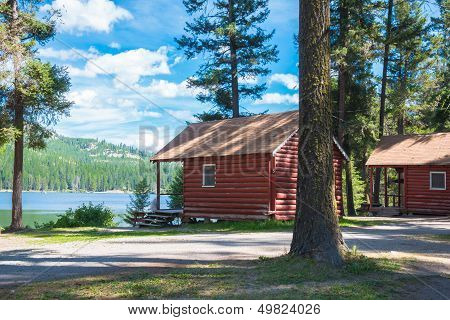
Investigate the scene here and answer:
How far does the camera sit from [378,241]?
14.4m

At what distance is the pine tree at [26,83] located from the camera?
20.8 m

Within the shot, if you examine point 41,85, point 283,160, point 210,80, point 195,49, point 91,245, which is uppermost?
point 195,49

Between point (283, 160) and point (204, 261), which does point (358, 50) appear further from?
point (204, 261)

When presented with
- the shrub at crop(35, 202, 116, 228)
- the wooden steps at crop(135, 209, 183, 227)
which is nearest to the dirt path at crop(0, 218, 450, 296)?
the wooden steps at crop(135, 209, 183, 227)

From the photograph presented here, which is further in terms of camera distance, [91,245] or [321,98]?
[91,245]

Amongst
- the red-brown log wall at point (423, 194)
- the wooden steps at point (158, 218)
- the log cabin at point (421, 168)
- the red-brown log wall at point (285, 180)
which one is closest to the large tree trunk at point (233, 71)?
the log cabin at point (421, 168)

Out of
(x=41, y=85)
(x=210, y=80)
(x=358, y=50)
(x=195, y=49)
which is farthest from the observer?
(x=195, y=49)

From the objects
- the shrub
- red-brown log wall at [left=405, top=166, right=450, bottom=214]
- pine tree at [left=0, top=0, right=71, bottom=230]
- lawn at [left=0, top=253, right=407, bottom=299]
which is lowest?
the shrub

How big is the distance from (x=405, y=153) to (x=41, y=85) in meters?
23.4

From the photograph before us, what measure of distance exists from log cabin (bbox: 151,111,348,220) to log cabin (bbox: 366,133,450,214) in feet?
22.6

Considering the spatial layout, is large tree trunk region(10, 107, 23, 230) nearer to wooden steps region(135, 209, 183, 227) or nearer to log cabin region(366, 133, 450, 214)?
wooden steps region(135, 209, 183, 227)

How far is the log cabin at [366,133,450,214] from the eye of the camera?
1138 inches

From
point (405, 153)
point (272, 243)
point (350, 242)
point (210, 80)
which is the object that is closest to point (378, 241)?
point (350, 242)

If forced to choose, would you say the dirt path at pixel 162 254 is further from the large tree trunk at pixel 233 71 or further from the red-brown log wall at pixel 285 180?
the large tree trunk at pixel 233 71
